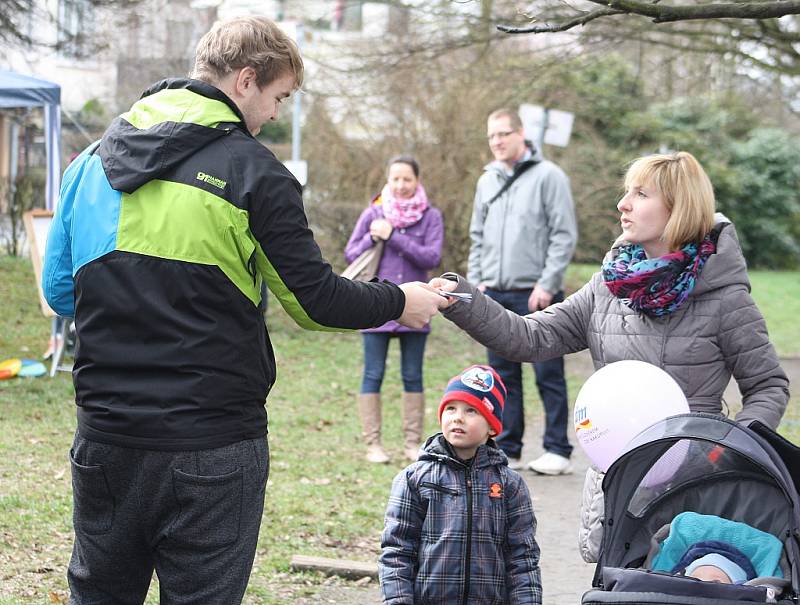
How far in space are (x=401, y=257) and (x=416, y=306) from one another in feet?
15.4

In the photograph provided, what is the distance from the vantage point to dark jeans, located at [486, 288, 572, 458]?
8.24 metres

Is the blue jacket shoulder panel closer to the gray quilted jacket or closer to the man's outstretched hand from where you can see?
the man's outstretched hand

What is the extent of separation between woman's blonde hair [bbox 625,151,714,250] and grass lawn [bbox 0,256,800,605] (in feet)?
8.51

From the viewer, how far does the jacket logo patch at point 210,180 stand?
304cm

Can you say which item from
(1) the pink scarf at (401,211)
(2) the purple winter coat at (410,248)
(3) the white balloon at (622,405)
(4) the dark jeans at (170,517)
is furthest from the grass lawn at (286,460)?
(3) the white balloon at (622,405)

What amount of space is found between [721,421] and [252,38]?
175 cm

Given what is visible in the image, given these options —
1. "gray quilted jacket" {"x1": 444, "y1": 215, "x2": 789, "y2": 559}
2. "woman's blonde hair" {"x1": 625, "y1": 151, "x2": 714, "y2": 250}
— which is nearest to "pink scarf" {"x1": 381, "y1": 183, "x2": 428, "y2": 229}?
"gray quilted jacket" {"x1": 444, "y1": 215, "x2": 789, "y2": 559}

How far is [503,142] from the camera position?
26.9ft

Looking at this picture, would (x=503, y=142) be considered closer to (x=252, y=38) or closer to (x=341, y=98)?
(x=252, y=38)

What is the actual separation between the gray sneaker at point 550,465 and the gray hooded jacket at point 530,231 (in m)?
1.23

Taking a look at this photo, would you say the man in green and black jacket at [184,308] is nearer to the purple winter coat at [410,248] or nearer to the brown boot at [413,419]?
the purple winter coat at [410,248]

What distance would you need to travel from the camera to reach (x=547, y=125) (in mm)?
13438

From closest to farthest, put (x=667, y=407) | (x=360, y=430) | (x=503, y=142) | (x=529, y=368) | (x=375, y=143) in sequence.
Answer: (x=667, y=407) → (x=503, y=142) → (x=360, y=430) → (x=529, y=368) → (x=375, y=143)

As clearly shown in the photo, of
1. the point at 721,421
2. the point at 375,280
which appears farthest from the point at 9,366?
the point at 721,421
